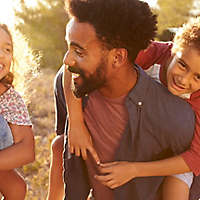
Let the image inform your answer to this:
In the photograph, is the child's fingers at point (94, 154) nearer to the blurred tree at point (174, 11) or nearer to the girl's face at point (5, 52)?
the girl's face at point (5, 52)

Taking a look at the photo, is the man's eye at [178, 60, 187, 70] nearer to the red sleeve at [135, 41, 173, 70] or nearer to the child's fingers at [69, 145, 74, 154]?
the red sleeve at [135, 41, 173, 70]

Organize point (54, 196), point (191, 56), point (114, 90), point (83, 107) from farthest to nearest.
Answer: point (54, 196), point (83, 107), point (114, 90), point (191, 56)

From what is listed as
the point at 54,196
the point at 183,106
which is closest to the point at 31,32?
the point at 54,196

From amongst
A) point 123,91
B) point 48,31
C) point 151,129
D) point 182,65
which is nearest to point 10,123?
point 123,91

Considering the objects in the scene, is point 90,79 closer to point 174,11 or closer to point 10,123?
point 10,123

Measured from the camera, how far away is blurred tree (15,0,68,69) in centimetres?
946

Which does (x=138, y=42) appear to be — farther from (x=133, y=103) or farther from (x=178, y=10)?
(x=178, y=10)

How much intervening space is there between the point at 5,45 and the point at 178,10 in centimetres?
700

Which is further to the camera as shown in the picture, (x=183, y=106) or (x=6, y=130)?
(x=6, y=130)

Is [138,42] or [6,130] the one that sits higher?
[138,42]

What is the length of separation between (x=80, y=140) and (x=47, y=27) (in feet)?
23.9

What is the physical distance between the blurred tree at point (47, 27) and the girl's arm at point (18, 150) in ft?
22.2

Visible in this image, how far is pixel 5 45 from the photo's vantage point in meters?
2.64

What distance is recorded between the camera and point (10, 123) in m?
2.66
